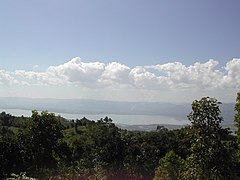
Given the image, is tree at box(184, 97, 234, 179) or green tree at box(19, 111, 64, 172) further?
green tree at box(19, 111, 64, 172)

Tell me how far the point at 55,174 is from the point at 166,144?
23793 mm

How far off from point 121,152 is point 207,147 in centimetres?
2973

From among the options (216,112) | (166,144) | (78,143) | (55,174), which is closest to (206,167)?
(216,112)

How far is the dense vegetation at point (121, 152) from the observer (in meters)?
9.55

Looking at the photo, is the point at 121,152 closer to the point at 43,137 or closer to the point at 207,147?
the point at 43,137

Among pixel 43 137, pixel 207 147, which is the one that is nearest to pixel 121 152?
pixel 43 137

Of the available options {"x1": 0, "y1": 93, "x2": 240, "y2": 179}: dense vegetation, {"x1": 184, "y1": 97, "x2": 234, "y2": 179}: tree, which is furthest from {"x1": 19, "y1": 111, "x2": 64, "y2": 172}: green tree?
{"x1": 184, "y1": 97, "x2": 234, "y2": 179}: tree

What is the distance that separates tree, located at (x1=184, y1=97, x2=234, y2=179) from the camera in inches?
370

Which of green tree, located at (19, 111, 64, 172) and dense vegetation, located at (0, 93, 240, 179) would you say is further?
green tree, located at (19, 111, 64, 172)

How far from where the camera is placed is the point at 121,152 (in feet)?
127

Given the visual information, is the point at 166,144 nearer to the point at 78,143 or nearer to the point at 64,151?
the point at 78,143

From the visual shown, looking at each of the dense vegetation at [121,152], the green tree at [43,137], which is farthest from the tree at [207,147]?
the green tree at [43,137]

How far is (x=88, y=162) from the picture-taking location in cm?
3195

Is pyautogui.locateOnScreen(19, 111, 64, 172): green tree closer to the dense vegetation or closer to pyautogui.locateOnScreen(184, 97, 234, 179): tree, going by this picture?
the dense vegetation
